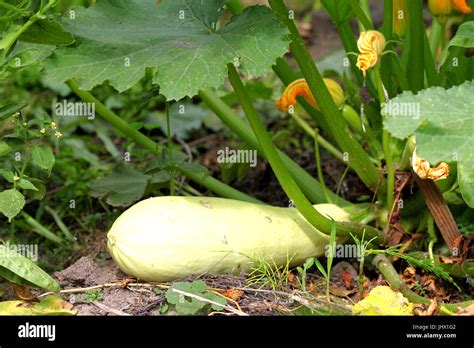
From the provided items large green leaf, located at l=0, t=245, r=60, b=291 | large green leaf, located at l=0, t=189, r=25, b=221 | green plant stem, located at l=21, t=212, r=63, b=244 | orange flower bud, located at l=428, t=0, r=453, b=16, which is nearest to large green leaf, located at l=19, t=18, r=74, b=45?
large green leaf, located at l=0, t=189, r=25, b=221

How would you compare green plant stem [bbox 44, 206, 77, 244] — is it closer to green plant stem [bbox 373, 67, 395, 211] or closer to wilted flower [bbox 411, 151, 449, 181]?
green plant stem [bbox 373, 67, 395, 211]

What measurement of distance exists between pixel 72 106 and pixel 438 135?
1.64m

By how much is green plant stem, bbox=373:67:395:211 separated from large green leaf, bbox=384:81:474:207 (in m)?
0.29

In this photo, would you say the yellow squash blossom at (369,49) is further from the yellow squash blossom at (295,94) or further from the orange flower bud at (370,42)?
the yellow squash blossom at (295,94)

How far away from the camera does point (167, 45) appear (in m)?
2.13

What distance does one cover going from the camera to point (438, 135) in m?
1.80

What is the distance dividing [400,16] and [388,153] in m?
0.49

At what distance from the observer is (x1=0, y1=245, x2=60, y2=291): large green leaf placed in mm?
1970

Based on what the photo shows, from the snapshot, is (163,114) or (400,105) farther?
(163,114)

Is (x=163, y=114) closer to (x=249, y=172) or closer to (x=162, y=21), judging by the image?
(x=249, y=172)

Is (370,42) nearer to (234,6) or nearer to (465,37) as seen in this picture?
(465,37)

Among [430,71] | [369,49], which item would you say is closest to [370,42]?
[369,49]
